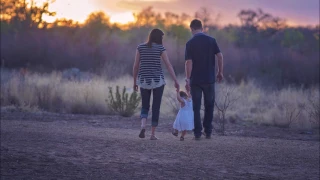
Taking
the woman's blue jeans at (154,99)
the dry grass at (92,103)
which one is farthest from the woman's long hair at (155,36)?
the dry grass at (92,103)

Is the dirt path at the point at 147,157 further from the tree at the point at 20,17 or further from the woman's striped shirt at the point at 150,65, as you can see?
the tree at the point at 20,17

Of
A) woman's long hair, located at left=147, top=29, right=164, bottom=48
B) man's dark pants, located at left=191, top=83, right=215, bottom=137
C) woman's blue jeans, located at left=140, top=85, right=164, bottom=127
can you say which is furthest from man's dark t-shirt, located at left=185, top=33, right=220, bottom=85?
woman's blue jeans, located at left=140, top=85, right=164, bottom=127

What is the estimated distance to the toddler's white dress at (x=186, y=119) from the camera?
32.3 feet

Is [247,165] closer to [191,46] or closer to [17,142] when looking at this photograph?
[191,46]

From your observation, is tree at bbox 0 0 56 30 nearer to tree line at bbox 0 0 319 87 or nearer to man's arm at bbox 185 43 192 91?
tree line at bbox 0 0 319 87

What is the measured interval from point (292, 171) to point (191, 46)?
3.00 meters

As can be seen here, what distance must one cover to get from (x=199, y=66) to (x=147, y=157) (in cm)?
218

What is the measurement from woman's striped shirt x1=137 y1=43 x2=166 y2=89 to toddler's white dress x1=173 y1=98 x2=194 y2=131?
61 cm

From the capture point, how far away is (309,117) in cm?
1504

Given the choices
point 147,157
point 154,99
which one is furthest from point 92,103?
point 147,157

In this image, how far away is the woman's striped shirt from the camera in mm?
9672

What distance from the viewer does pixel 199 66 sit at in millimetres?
9969

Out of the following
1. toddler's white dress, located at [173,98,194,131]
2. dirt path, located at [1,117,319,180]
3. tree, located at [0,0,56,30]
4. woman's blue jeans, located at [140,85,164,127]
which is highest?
tree, located at [0,0,56,30]

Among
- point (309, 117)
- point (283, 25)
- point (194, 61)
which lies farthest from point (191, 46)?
point (283, 25)
